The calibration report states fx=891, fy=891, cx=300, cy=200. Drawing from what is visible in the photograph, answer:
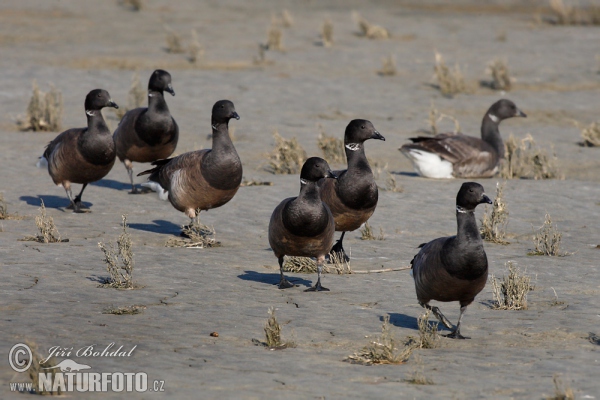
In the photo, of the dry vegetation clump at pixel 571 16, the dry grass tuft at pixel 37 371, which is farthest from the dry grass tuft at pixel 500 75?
the dry grass tuft at pixel 37 371

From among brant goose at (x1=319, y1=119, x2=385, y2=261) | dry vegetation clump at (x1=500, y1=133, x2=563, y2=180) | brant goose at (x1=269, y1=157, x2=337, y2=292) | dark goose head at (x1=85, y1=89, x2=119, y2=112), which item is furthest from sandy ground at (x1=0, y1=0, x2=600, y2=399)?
dark goose head at (x1=85, y1=89, x2=119, y2=112)

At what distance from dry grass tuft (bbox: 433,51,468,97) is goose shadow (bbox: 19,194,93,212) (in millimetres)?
11898

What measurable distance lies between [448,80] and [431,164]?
7.69 m

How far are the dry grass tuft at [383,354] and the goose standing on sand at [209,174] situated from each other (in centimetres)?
484

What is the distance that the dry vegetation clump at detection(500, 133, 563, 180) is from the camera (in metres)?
16.9

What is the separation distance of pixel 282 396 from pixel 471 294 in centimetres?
248

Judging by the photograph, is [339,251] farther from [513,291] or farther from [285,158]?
[285,158]

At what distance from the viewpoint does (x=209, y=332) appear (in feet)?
26.3

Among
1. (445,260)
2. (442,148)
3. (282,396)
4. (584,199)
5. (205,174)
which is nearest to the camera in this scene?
(282,396)

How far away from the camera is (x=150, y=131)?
14.9 metres

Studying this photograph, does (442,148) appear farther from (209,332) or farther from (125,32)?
(125,32)

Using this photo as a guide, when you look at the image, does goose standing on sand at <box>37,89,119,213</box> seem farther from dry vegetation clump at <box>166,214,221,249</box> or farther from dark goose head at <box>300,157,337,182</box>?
dark goose head at <box>300,157,337,182</box>

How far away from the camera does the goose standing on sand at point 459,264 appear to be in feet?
26.1

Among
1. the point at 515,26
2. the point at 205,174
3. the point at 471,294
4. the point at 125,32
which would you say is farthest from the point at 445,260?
the point at 515,26
